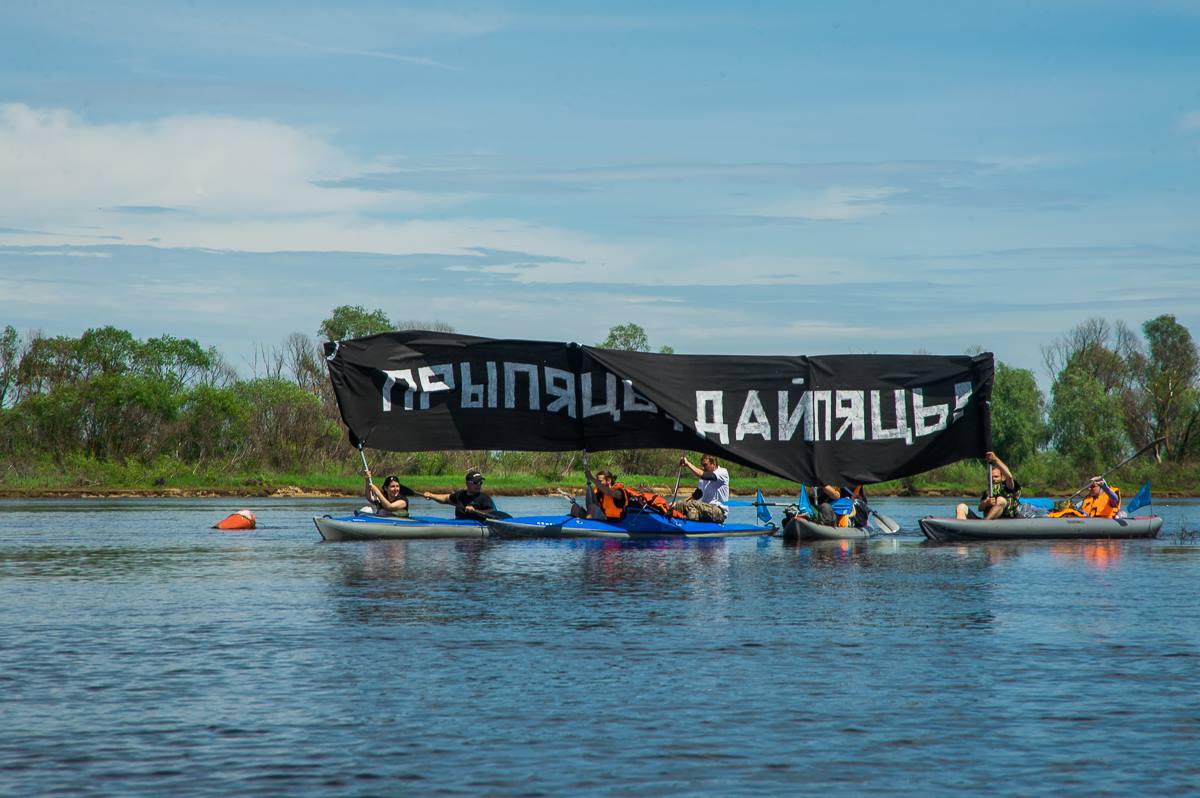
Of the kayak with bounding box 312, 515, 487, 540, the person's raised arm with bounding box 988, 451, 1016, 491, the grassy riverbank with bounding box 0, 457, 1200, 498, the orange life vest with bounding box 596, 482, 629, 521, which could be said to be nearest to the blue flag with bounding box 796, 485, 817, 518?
the orange life vest with bounding box 596, 482, 629, 521

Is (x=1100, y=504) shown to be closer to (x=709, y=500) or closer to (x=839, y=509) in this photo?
(x=839, y=509)

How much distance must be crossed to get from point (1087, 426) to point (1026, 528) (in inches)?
2119

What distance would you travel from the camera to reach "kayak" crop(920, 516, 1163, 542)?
33219 millimetres

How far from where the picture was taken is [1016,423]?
85.1 m

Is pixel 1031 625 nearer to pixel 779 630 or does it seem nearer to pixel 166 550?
pixel 779 630

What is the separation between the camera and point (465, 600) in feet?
66.0

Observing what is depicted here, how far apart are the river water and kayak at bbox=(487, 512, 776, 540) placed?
731cm

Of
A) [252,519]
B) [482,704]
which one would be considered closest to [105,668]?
[482,704]

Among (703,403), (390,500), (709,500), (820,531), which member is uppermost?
(703,403)

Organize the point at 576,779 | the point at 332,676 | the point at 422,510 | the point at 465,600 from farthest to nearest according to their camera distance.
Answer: the point at 422,510 → the point at 465,600 → the point at 332,676 → the point at 576,779

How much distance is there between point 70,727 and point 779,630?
870 cm

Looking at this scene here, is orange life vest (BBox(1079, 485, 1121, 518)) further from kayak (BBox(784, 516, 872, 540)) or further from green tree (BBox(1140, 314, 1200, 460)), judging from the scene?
green tree (BBox(1140, 314, 1200, 460))

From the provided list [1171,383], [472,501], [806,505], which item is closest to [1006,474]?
[806,505]

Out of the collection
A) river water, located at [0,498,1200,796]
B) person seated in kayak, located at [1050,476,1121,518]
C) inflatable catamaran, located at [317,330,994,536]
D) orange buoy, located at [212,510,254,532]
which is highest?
inflatable catamaran, located at [317,330,994,536]
